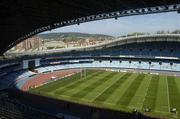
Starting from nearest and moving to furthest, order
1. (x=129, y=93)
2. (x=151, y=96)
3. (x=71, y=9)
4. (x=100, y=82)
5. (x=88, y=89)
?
(x=71, y=9)
(x=151, y=96)
(x=129, y=93)
(x=88, y=89)
(x=100, y=82)

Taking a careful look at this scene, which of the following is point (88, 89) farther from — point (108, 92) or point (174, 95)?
point (174, 95)

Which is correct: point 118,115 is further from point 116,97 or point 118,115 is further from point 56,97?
point 56,97

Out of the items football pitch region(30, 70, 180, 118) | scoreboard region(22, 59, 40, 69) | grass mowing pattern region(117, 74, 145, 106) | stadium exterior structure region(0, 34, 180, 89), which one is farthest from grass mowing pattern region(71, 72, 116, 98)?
stadium exterior structure region(0, 34, 180, 89)

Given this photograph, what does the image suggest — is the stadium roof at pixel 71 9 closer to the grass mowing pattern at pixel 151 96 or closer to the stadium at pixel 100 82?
the stadium at pixel 100 82

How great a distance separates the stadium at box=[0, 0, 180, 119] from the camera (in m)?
33.0

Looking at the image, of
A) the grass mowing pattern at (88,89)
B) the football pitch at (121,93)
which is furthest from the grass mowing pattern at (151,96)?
the grass mowing pattern at (88,89)

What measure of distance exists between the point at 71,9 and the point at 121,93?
1653 cm

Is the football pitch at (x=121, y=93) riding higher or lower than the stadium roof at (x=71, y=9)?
lower

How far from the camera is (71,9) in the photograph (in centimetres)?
3522

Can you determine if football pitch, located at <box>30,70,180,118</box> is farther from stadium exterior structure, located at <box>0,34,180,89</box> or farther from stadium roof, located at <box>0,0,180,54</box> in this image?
stadium exterior structure, located at <box>0,34,180,89</box>

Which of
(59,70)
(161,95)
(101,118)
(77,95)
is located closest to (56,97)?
(77,95)

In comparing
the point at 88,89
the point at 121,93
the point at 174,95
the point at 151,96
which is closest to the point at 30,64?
the point at 88,89

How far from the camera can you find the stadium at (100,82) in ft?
108

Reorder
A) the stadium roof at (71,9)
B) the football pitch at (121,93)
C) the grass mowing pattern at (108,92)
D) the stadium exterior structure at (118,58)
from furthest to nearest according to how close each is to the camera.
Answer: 1. the stadium exterior structure at (118,58)
2. the grass mowing pattern at (108,92)
3. the football pitch at (121,93)
4. the stadium roof at (71,9)
